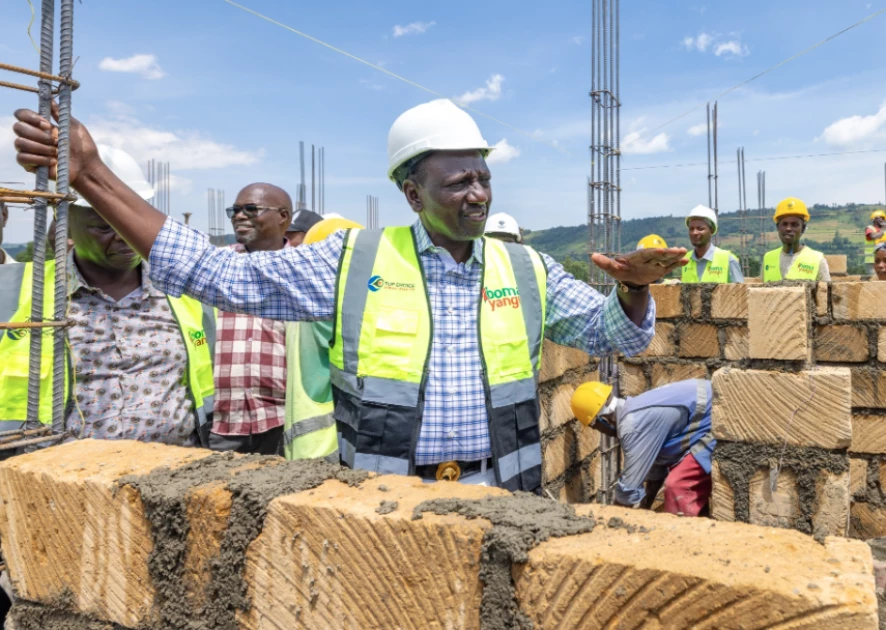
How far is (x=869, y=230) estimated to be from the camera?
11742 mm

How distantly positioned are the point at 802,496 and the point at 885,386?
10.0 ft

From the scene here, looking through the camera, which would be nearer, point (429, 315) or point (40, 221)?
point (40, 221)

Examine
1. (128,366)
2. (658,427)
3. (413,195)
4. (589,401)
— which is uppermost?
(413,195)

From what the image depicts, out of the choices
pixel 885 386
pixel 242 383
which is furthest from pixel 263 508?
pixel 885 386

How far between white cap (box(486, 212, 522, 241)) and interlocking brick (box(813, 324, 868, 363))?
276cm

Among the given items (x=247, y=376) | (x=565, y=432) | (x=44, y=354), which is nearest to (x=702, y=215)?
(x=565, y=432)

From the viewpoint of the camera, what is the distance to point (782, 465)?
2.71m

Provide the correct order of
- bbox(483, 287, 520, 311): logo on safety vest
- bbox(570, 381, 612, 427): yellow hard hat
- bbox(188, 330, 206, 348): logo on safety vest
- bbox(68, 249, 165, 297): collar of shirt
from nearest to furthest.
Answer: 1. bbox(483, 287, 520, 311): logo on safety vest
2. bbox(68, 249, 165, 297): collar of shirt
3. bbox(188, 330, 206, 348): logo on safety vest
4. bbox(570, 381, 612, 427): yellow hard hat

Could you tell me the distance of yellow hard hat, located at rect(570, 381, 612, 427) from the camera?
14.3 ft

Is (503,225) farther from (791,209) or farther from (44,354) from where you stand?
(44,354)

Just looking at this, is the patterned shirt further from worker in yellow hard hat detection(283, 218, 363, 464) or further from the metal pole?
the metal pole

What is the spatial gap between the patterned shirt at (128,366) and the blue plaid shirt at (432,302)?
0.72 m

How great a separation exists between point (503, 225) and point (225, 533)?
5.56 metres

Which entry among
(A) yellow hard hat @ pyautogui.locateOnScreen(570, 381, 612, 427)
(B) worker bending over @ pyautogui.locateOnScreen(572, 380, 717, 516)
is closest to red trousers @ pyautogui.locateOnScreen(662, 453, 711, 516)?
(B) worker bending over @ pyautogui.locateOnScreen(572, 380, 717, 516)
